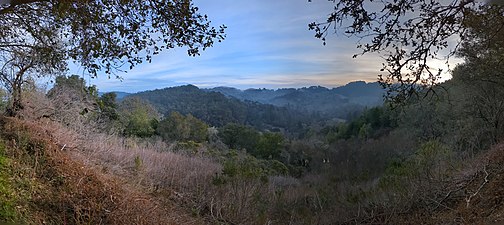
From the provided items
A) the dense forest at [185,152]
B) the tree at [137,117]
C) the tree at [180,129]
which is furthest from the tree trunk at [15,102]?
the tree at [180,129]

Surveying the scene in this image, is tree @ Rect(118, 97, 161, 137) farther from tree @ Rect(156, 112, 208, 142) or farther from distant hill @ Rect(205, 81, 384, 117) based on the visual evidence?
distant hill @ Rect(205, 81, 384, 117)

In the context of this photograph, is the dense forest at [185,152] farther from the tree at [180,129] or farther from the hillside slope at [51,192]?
the tree at [180,129]

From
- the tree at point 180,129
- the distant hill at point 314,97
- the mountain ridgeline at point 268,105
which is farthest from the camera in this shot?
the distant hill at point 314,97

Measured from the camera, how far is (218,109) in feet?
259

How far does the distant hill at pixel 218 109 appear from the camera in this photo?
245ft

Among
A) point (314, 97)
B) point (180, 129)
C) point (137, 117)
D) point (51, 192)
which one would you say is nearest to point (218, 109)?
point (180, 129)

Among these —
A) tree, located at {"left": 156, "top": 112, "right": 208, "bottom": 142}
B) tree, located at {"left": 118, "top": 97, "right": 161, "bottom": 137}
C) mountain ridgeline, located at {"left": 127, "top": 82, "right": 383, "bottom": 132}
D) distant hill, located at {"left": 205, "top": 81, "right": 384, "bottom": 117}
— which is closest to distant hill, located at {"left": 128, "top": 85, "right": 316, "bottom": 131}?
mountain ridgeline, located at {"left": 127, "top": 82, "right": 383, "bottom": 132}

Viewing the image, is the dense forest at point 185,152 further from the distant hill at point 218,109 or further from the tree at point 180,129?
the distant hill at point 218,109

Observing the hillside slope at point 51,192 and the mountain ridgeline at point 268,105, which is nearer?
the hillside slope at point 51,192

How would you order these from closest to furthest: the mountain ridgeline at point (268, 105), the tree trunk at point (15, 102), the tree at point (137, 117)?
the tree trunk at point (15, 102) < the tree at point (137, 117) < the mountain ridgeline at point (268, 105)

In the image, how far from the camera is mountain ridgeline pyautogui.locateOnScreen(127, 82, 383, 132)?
75688 millimetres

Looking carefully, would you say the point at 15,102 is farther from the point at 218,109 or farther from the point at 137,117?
the point at 218,109

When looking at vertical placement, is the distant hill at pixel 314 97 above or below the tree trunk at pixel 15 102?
below

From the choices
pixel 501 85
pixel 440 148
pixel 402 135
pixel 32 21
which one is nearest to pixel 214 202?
pixel 32 21
